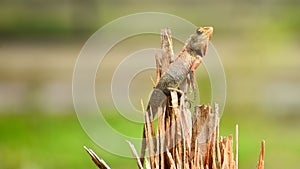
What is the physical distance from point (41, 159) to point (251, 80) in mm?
3049

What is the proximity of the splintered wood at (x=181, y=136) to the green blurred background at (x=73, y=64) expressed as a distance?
256 cm

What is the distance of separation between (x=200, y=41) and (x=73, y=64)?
642 cm

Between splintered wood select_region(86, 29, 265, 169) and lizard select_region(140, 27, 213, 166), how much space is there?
0.05 feet

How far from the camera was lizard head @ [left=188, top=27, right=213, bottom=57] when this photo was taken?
2309 millimetres

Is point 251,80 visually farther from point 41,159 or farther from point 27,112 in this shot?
point 41,159

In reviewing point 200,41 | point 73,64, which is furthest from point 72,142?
point 200,41

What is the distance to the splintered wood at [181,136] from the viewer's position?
2260mm

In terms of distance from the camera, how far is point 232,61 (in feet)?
27.5

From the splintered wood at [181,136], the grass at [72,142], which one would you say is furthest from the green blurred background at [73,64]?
the splintered wood at [181,136]

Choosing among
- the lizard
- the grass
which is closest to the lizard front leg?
the lizard

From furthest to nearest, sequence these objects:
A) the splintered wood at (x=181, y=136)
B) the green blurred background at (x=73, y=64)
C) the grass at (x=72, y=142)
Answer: the green blurred background at (x=73, y=64) → the grass at (x=72, y=142) → the splintered wood at (x=181, y=136)

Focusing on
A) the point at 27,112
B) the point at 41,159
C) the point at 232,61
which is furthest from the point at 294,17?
the point at 41,159

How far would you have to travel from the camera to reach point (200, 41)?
232cm

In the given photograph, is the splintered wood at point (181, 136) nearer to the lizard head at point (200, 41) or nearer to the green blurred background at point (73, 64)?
the lizard head at point (200, 41)
